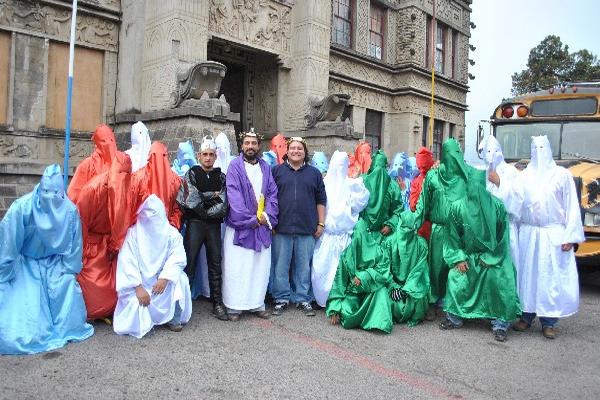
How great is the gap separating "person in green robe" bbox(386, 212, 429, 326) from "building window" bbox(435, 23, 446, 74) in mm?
15374

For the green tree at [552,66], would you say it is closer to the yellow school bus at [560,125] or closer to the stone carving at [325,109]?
the stone carving at [325,109]

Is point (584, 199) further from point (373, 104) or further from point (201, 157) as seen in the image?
point (373, 104)

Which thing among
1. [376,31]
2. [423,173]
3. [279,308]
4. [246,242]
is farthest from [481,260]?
[376,31]

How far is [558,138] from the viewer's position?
762 cm

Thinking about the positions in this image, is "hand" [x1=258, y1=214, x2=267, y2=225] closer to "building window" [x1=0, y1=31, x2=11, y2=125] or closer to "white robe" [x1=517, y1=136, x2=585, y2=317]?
"white robe" [x1=517, y1=136, x2=585, y2=317]

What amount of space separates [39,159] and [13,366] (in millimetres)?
6762

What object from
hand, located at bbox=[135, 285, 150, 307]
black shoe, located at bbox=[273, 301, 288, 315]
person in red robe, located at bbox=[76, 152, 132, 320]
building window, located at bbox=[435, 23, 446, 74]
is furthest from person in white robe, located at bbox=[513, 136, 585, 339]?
building window, located at bbox=[435, 23, 446, 74]

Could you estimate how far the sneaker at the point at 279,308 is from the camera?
534cm

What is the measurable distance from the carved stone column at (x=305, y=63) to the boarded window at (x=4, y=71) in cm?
603

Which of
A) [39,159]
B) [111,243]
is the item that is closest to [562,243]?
[111,243]

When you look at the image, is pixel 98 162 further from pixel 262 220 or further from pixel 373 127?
pixel 373 127

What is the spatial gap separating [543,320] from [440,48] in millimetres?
16158

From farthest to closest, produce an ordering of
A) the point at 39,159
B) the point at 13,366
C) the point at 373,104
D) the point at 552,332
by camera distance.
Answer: the point at 373,104
the point at 39,159
the point at 552,332
the point at 13,366

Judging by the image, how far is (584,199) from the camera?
6465mm
